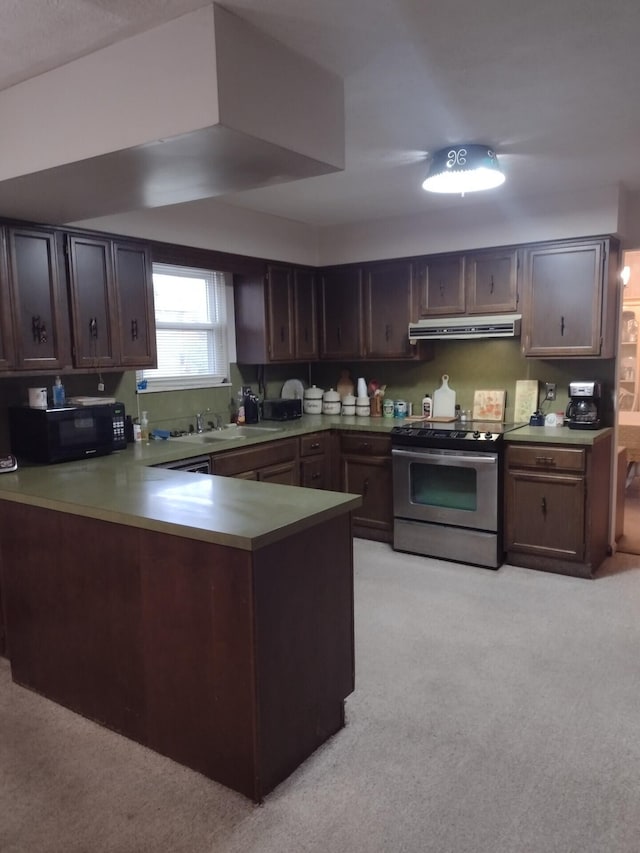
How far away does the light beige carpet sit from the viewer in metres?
→ 1.87

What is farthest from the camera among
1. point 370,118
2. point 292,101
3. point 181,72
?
point 370,118

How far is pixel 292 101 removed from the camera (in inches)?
79.8

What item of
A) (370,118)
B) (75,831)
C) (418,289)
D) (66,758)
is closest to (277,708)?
(75,831)

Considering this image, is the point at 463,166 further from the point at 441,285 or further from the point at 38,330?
the point at 38,330

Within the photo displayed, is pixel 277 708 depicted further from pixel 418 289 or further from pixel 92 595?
pixel 418 289

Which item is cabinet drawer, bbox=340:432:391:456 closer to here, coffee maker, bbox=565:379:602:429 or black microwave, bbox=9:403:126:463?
coffee maker, bbox=565:379:602:429

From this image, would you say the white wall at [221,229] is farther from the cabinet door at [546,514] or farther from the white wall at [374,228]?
the cabinet door at [546,514]

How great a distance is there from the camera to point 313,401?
17.1 ft

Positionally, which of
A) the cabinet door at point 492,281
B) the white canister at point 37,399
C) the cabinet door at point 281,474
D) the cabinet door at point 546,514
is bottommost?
Result: the cabinet door at point 546,514

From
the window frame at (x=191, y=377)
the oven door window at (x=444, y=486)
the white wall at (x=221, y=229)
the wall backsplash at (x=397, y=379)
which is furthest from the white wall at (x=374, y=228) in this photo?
the oven door window at (x=444, y=486)

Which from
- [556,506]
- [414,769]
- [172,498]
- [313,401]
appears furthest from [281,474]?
[414,769]

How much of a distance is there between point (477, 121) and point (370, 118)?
475mm

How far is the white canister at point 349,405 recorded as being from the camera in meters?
5.15

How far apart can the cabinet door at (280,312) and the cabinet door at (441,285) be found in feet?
3.37
